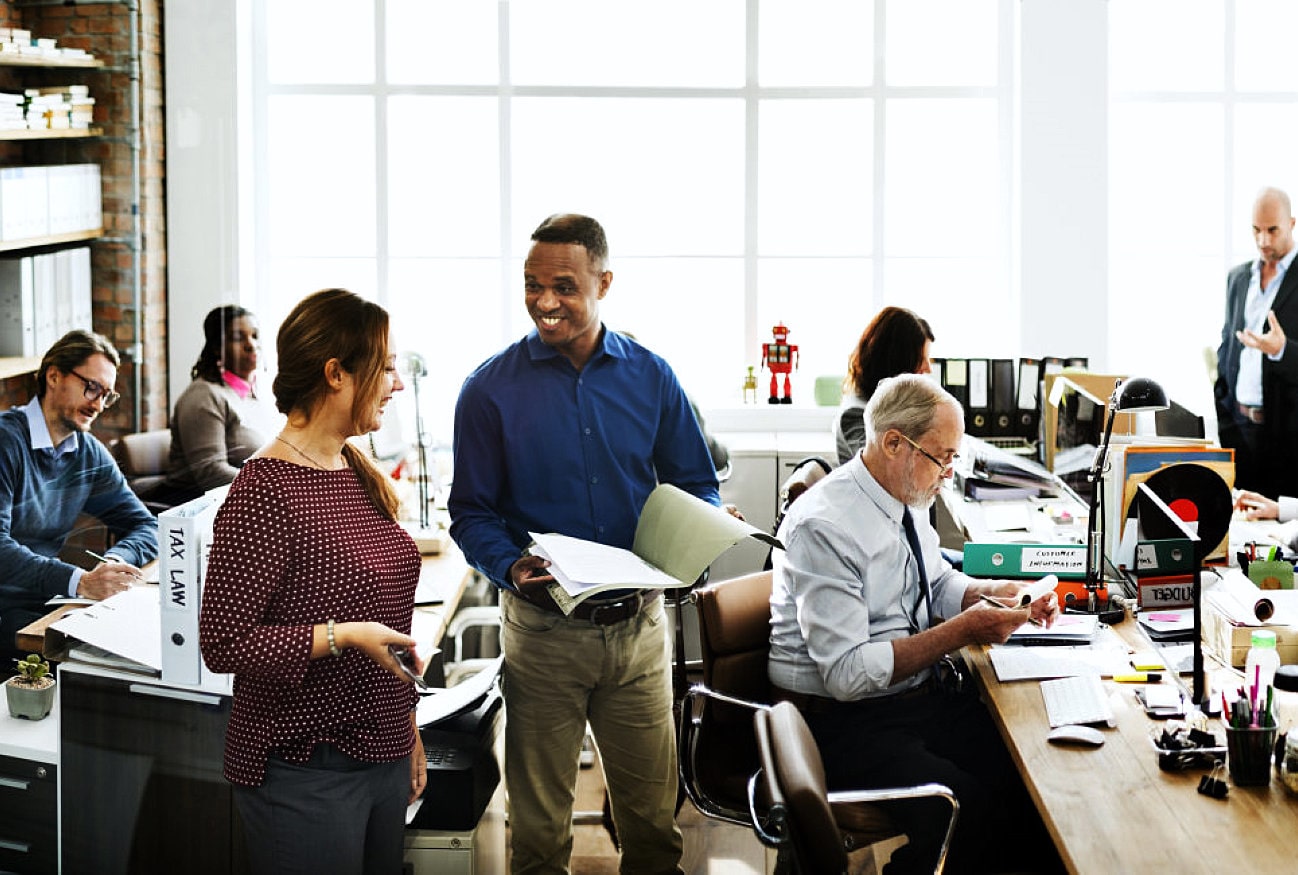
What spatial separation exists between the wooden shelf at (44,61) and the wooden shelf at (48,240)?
0.53 m

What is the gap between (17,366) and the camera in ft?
12.6

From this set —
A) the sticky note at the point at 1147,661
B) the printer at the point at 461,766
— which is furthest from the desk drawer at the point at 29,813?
the sticky note at the point at 1147,661

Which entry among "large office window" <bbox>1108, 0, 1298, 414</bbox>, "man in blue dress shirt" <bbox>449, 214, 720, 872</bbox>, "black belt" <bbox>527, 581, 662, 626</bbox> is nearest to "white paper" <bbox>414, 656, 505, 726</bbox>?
"man in blue dress shirt" <bbox>449, 214, 720, 872</bbox>

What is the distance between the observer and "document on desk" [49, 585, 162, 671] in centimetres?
320

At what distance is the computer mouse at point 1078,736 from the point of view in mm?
2801

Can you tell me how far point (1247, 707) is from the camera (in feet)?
8.40

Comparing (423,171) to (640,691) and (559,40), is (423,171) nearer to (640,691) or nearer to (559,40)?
(559,40)

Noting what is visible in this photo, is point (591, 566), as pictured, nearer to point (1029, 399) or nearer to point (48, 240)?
point (48, 240)

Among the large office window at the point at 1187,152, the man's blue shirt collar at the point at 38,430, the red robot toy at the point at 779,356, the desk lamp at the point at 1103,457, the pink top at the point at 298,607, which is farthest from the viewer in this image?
the large office window at the point at 1187,152

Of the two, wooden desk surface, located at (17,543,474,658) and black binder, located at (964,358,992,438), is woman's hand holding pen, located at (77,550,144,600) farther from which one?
black binder, located at (964,358,992,438)

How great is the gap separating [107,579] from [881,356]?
266 centimetres

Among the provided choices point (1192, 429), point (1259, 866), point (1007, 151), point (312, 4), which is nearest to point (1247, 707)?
point (1259, 866)

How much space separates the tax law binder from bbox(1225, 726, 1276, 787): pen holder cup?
6.37ft

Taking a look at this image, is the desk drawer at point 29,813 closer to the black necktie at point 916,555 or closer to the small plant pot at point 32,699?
the small plant pot at point 32,699
